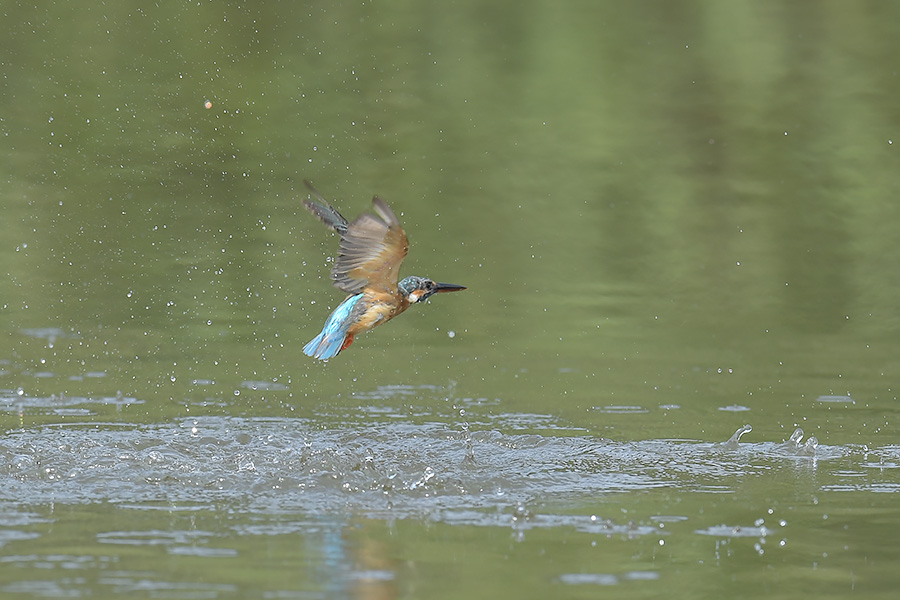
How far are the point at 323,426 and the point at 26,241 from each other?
141 inches

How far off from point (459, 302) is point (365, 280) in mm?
3036

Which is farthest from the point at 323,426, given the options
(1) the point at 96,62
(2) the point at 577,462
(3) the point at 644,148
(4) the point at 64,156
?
(1) the point at 96,62

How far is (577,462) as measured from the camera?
19.2ft

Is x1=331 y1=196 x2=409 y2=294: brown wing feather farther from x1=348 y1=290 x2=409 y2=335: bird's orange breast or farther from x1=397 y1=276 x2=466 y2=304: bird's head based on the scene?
x1=397 y1=276 x2=466 y2=304: bird's head

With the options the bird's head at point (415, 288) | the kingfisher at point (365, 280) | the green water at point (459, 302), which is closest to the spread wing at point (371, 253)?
the kingfisher at point (365, 280)

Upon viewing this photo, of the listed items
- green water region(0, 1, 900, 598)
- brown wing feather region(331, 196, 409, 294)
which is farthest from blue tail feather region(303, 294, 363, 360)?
green water region(0, 1, 900, 598)

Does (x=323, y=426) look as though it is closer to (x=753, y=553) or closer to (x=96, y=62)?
(x=753, y=553)

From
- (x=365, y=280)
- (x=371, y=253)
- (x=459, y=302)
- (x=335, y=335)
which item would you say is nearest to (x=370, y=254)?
(x=371, y=253)

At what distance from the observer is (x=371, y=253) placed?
5621mm

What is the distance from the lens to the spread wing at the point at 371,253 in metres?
5.41

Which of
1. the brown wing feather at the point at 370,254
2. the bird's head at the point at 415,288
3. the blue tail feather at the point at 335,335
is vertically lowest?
the blue tail feather at the point at 335,335

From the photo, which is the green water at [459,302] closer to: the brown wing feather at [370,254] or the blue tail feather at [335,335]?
the blue tail feather at [335,335]

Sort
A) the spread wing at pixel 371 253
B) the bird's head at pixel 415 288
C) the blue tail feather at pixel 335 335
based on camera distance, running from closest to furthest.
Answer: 1. the spread wing at pixel 371 253
2. the blue tail feather at pixel 335 335
3. the bird's head at pixel 415 288

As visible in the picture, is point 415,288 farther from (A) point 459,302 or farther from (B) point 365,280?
(A) point 459,302
